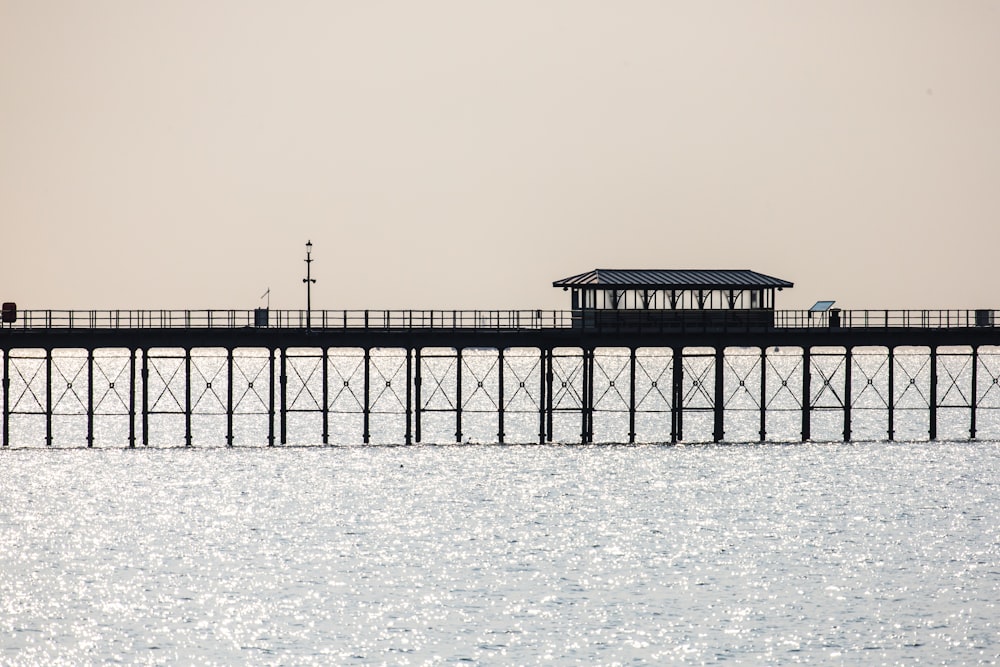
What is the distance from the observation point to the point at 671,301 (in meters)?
67.8

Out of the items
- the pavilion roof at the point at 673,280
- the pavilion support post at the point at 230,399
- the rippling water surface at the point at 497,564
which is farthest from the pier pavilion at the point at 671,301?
the pavilion support post at the point at 230,399

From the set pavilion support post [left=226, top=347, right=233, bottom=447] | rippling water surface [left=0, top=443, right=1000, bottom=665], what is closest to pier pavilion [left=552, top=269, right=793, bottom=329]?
rippling water surface [left=0, top=443, right=1000, bottom=665]

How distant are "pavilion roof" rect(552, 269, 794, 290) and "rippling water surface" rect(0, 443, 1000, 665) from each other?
8524mm

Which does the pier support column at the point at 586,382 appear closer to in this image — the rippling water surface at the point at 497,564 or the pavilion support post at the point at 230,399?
the rippling water surface at the point at 497,564

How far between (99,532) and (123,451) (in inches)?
1452

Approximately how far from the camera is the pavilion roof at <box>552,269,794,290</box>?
6751 cm

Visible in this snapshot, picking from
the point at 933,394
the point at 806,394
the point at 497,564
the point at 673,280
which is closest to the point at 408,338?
the point at 673,280

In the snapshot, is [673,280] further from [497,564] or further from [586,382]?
[497,564]

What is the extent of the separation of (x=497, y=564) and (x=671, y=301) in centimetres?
2440

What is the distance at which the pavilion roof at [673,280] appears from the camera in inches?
2658

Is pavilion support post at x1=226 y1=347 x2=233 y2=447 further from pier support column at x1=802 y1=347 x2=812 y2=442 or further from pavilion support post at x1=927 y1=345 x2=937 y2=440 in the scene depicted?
pavilion support post at x1=927 y1=345 x2=937 y2=440

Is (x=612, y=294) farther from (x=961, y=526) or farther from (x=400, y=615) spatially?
(x=400, y=615)

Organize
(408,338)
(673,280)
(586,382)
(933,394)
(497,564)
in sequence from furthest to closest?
(933,394), (673,280), (586,382), (408,338), (497,564)

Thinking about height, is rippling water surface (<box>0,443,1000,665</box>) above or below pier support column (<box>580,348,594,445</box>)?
below
